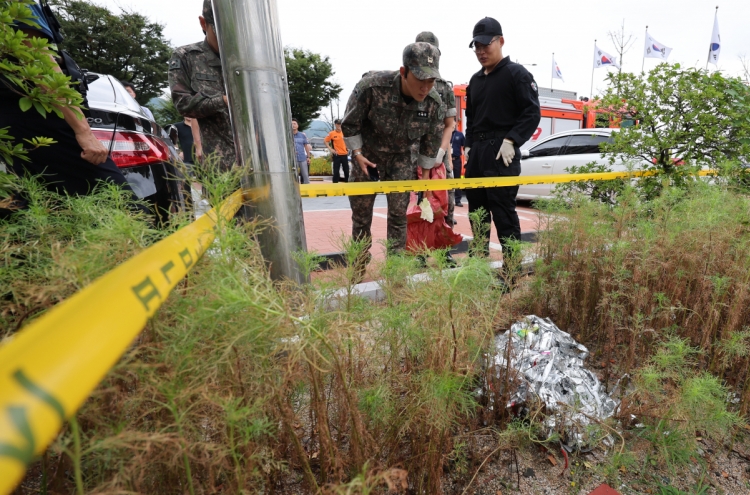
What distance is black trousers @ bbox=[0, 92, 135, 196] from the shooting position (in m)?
2.04

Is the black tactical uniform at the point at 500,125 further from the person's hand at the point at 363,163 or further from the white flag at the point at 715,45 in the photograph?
the white flag at the point at 715,45

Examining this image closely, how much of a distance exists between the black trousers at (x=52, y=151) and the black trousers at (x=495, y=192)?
2856 millimetres

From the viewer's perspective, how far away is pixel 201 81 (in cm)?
326

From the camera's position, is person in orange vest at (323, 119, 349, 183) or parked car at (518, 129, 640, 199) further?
person in orange vest at (323, 119, 349, 183)

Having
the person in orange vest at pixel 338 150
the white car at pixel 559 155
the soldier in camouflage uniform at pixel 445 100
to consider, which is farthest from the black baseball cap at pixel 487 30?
the person in orange vest at pixel 338 150

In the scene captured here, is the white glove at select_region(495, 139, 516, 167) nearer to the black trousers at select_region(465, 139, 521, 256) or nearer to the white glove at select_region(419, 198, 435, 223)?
the black trousers at select_region(465, 139, 521, 256)

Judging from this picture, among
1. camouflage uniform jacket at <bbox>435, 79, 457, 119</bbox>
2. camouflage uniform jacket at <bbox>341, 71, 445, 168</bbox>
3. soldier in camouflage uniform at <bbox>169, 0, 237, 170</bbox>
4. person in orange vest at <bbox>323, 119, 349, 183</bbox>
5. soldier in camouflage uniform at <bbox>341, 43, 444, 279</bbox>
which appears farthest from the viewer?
person in orange vest at <bbox>323, 119, 349, 183</bbox>

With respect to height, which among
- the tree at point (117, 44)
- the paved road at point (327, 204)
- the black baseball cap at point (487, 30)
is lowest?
the paved road at point (327, 204)

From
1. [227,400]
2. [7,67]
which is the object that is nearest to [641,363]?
[227,400]

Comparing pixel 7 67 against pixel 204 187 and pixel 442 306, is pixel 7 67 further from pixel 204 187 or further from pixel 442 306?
pixel 442 306

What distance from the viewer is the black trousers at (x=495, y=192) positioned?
3.60 meters

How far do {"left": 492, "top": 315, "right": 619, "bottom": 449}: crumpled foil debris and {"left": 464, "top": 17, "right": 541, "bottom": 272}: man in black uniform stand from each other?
1.23 m

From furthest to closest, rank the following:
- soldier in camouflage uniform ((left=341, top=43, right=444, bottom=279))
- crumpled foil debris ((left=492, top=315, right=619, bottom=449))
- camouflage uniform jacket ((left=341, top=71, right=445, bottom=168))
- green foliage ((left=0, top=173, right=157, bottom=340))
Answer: camouflage uniform jacket ((left=341, top=71, right=445, bottom=168)) → soldier in camouflage uniform ((left=341, top=43, right=444, bottom=279)) → crumpled foil debris ((left=492, top=315, right=619, bottom=449)) → green foliage ((left=0, top=173, right=157, bottom=340))

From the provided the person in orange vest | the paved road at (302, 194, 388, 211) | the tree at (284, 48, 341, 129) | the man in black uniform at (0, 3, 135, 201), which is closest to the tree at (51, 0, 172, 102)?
the tree at (284, 48, 341, 129)
